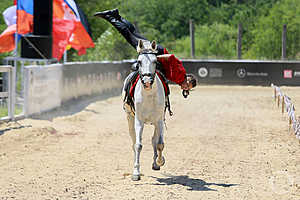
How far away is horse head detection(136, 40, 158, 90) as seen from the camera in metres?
8.49

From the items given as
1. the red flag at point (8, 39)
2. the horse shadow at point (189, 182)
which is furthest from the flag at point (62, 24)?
the horse shadow at point (189, 182)

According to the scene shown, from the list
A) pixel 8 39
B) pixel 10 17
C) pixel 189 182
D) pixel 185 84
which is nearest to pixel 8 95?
pixel 185 84

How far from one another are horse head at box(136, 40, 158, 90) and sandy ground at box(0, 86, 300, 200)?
1.64 metres

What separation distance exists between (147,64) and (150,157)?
3.44 metres

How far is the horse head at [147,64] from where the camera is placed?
8.49 meters

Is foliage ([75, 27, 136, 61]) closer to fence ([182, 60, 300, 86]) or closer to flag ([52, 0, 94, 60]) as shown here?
fence ([182, 60, 300, 86])

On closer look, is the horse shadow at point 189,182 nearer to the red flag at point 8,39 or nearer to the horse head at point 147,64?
the horse head at point 147,64

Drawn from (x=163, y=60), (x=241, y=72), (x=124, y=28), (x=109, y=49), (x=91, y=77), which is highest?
(x=124, y=28)

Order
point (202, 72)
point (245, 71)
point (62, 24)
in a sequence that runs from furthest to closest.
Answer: point (202, 72) < point (245, 71) < point (62, 24)

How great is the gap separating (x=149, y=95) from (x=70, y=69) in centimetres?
1245

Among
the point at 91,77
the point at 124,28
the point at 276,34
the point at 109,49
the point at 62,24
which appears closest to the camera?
the point at 124,28

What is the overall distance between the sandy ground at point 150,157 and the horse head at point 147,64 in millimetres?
1643

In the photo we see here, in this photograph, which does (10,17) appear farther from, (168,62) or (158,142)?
(158,142)

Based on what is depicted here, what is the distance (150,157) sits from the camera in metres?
11.6
